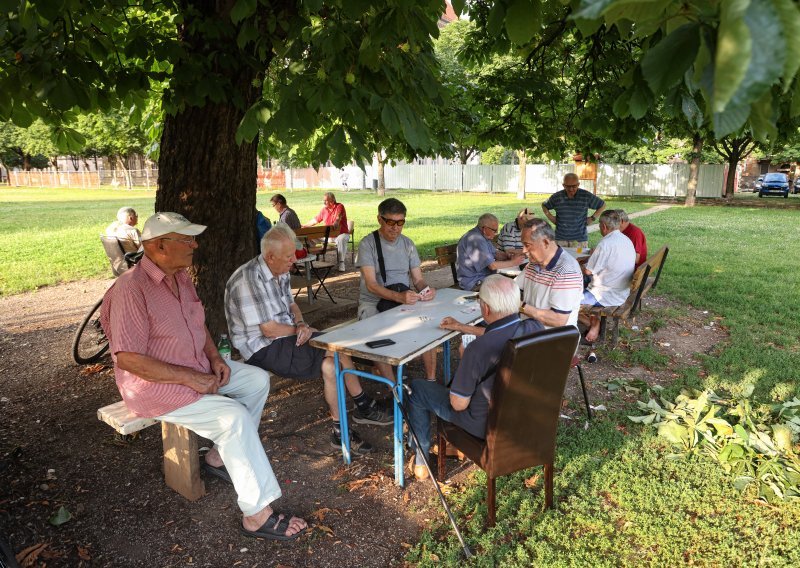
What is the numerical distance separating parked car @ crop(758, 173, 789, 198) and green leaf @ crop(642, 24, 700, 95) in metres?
36.8

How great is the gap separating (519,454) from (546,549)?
0.50 meters

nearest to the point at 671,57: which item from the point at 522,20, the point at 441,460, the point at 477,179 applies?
the point at 522,20

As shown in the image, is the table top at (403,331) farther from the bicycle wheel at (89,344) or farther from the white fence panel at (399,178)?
the white fence panel at (399,178)

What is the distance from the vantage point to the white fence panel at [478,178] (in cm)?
3716

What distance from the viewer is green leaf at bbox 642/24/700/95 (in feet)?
3.78

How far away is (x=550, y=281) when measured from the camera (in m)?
4.32

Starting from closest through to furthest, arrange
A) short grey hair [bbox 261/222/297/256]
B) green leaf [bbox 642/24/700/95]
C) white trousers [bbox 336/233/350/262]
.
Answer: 1. green leaf [bbox 642/24/700/95]
2. short grey hair [bbox 261/222/297/256]
3. white trousers [bbox 336/233/350/262]

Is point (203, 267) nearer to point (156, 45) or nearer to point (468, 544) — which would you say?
point (156, 45)

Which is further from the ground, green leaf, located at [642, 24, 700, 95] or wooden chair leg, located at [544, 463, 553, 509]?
green leaf, located at [642, 24, 700, 95]

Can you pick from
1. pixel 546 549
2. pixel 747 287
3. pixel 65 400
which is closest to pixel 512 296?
pixel 546 549

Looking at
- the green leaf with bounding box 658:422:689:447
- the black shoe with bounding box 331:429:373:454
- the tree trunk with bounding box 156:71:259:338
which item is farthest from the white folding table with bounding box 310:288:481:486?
the tree trunk with bounding box 156:71:259:338

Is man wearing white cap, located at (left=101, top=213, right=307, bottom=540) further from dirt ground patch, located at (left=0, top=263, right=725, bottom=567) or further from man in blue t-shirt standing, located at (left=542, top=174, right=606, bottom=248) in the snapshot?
man in blue t-shirt standing, located at (left=542, top=174, right=606, bottom=248)

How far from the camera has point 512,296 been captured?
315cm

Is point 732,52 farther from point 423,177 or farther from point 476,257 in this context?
point 423,177
